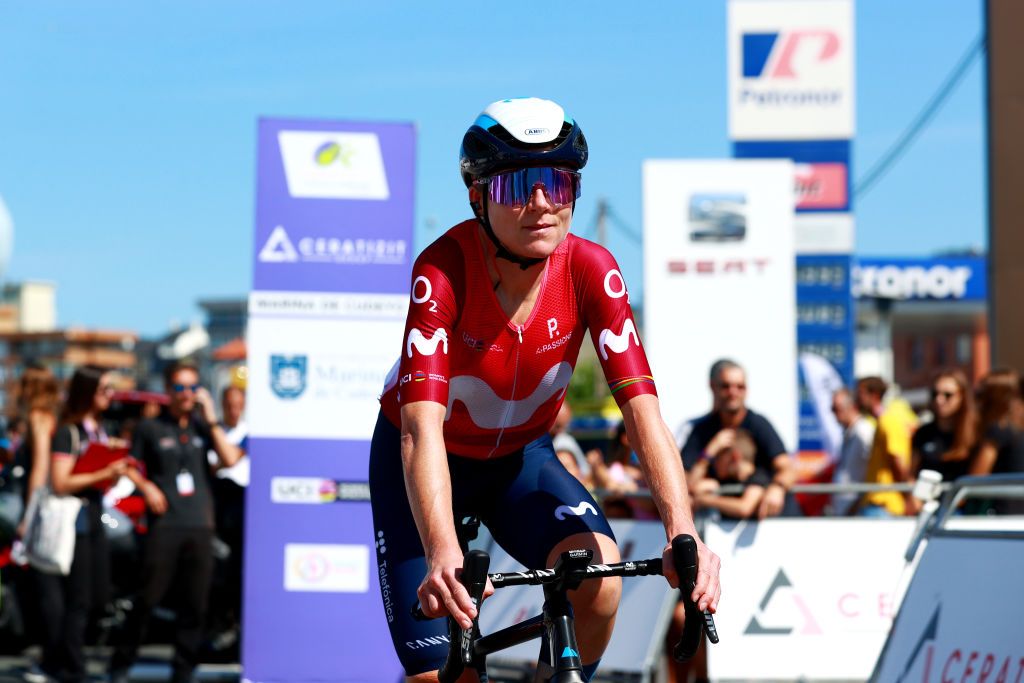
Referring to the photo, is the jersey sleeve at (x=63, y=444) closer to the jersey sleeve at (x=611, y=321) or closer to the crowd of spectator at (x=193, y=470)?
the crowd of spectator at (x=193, y=470)

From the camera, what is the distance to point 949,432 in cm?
955

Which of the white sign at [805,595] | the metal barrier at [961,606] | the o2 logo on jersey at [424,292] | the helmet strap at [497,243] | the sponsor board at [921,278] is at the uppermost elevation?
the sponsor board at [921,278]

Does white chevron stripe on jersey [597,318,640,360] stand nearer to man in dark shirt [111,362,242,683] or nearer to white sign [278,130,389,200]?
white sign [278,130,389,200]

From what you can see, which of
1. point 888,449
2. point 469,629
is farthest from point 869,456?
point 469,629

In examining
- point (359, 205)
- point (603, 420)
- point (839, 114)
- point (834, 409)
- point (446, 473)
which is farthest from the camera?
point (603, 420)

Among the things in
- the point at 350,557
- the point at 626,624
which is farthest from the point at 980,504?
→ the point at 350,557

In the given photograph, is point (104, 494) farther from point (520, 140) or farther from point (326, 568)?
point (520, 140)

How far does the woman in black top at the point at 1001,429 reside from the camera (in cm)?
909

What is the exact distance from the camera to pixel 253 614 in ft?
31.3

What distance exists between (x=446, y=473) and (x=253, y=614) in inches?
243

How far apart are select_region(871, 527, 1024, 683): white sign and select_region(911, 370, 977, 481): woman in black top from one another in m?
3.45

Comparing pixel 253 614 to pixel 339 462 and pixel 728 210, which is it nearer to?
pixel 339 462

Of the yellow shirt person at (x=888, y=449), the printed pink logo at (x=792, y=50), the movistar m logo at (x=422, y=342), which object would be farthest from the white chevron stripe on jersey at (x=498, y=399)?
the printed pink logo at (x=792, y=50)

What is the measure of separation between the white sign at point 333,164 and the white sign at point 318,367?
2.24 ft
